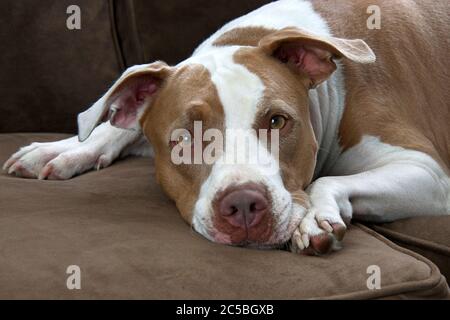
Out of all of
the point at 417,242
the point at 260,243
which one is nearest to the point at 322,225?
the point at 260,243

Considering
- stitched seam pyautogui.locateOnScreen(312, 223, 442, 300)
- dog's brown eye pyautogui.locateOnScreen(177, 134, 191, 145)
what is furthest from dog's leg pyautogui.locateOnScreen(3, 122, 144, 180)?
stitched seam pyautogui.locateOnScreen(312, 223, 442, 300)

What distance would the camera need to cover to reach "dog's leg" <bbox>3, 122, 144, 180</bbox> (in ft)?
7.89

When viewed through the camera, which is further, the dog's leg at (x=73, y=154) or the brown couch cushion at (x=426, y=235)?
the dog's leg at (x=73, y=154)

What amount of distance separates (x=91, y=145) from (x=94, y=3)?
1.96 ft

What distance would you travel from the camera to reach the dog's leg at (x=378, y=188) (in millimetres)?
1896

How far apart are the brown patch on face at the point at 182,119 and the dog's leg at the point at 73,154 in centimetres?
34

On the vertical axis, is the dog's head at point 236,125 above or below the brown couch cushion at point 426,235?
above

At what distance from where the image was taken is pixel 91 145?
2492mm

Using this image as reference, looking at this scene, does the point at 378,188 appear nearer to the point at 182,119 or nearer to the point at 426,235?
the point at 426,235

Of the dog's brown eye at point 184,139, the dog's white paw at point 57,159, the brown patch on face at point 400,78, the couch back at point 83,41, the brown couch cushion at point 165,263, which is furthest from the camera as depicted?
the couch back at point 83,41

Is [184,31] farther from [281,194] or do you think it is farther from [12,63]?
[281,194]

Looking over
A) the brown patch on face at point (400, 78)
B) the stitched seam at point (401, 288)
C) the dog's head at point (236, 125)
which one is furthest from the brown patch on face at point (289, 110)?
the stitched seam at point (401, 288)

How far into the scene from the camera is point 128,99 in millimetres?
2178

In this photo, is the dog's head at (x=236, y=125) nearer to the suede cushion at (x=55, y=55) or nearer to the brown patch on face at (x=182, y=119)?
the brown patch on face at (x=182, y=119)
